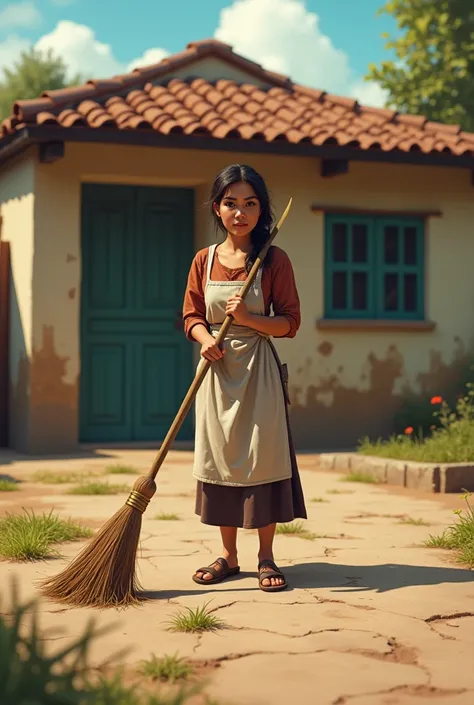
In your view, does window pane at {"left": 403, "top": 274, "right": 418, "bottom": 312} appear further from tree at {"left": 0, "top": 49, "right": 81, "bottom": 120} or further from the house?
tree at {"left": 0, "top": 49, "right": 81, "bottom": 120}

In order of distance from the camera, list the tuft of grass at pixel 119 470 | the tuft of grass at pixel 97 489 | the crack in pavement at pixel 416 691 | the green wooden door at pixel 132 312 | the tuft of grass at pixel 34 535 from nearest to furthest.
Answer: the crack in pavement at pixel 416 691 < the tuft of grass at pixel 34 535 < the tuft of grass at pixel 97 489 < the tuft of grass at pixel 119 470 < the green wooden door at pixel 132 312

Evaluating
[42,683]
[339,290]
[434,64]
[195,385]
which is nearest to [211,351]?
[195,385]

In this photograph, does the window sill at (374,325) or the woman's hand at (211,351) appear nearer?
the woman's hand at (211,351)

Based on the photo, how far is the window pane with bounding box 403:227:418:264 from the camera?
11.7 metres

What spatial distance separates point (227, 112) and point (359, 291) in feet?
7.47

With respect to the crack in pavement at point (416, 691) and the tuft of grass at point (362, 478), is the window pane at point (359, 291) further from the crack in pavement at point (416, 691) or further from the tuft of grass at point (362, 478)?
the crack in pavement at point (416, 691)

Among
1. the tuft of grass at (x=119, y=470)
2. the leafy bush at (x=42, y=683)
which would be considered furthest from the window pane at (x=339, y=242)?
the leafy bush at (x=42, y=683)

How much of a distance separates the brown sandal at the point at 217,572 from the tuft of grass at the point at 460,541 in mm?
1140

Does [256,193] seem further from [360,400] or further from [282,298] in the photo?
[360,400]

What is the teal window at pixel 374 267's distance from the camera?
11344mm

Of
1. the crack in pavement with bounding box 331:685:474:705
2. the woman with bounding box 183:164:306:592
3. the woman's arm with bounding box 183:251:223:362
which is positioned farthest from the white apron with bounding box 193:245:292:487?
the crack in pavement with bounding box 331:685:474:705

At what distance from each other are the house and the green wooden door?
0.02 metres

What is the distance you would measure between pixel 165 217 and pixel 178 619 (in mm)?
7617

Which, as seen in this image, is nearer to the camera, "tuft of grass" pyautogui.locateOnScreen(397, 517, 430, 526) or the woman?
the woman
